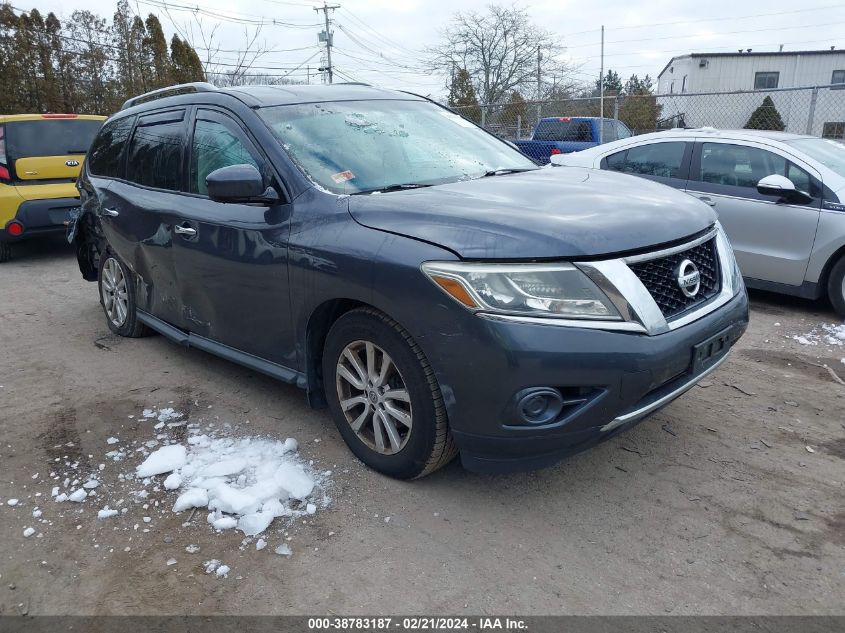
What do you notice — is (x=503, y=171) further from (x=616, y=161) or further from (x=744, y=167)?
(x=616, y=161)

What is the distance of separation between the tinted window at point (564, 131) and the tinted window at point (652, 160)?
722cm

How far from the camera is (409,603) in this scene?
7.84ft

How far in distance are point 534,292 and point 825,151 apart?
4.90m

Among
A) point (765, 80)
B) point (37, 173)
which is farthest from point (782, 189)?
point (765, 80)

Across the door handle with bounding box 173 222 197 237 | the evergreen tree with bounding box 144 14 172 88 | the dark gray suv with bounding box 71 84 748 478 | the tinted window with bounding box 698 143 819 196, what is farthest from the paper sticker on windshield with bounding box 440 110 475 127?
the evergreen tree with bounding box 144 14 172 88

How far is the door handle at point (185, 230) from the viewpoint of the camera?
3873 millimetres

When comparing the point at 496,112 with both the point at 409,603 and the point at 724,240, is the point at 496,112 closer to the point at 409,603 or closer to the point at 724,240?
Result: the point at 724,240

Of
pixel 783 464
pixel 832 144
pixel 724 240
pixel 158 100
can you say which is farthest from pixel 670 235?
pixel 832 144

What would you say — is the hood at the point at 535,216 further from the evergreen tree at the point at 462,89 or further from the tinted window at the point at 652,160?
the evergreen tree at the point at 462,89

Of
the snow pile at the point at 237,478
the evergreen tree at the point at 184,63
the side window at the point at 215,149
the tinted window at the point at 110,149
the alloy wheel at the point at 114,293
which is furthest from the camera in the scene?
the evergreen tree at the point at 184,63

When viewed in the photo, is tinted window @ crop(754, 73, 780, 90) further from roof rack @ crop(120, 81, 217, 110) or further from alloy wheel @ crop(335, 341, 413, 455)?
alloy wheel @ crop(335, 341, 413, 455)

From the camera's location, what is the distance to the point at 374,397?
9.98 feet

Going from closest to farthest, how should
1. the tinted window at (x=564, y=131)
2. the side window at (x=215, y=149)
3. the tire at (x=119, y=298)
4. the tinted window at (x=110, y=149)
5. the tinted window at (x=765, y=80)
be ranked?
the side window at (x=215, y=149) < the tinted window at (x=110, y=149) < the tire at (x=119, y=298) < the tinted window at (x=564, y=131) < the tinted window at (x=765, y=80)

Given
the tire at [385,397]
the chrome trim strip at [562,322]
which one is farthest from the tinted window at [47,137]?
the chrome trim strip at [562,322]
